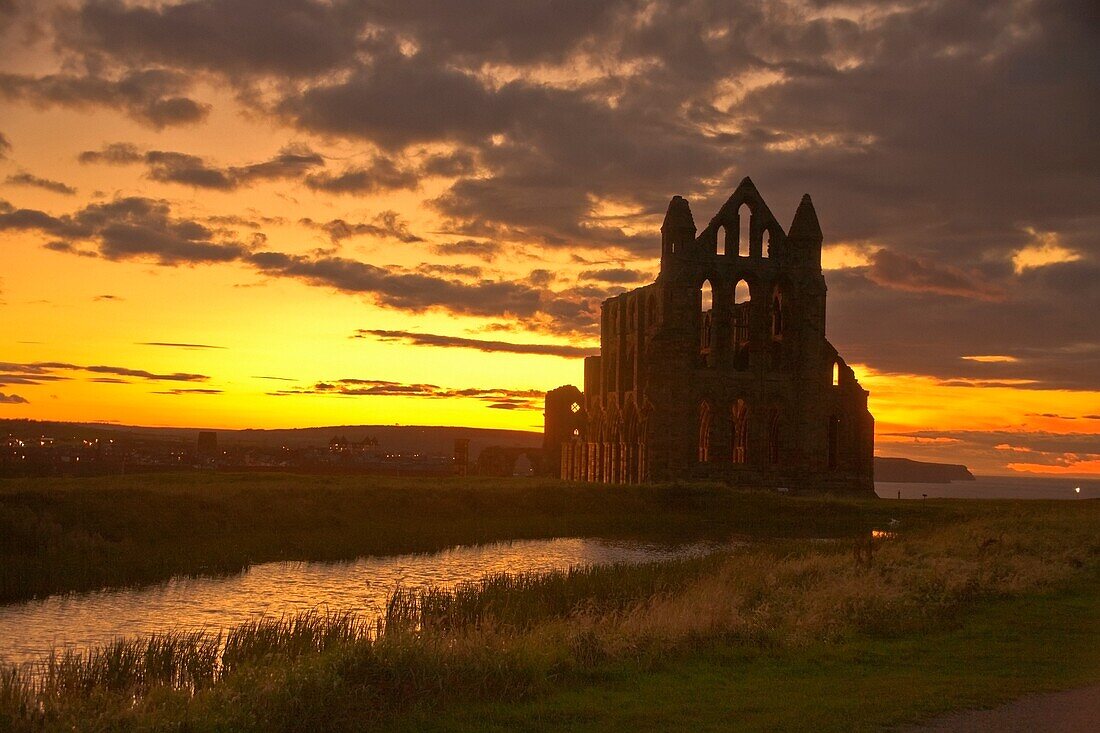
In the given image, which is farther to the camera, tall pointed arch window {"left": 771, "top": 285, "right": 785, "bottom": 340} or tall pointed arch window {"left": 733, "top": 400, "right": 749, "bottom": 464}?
tall pointed arch window {"left": 771, "top": 285, "right": 785, "bottom": 340}

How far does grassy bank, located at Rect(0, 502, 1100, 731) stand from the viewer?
1054 centimetres

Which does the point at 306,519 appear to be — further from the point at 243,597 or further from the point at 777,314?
the point at 777,314

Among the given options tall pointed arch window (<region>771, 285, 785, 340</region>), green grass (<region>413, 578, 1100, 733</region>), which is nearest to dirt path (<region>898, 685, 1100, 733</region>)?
green grass (<region>413, 578, 1100, 733</region>)

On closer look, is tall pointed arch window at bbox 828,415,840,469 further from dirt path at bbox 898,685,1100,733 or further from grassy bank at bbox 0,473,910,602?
dirt path at bbox 898,685,1100,733

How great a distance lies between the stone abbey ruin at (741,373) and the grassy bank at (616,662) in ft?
145

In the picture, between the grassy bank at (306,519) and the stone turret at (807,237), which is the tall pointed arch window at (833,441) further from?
the grassy bank at (306,519)

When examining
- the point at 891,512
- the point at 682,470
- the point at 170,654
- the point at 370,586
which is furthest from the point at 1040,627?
the point at 682,470

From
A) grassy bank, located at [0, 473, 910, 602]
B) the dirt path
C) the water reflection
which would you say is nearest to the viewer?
the dirt path

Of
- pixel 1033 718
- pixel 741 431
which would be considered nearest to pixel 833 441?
pixel 741 431

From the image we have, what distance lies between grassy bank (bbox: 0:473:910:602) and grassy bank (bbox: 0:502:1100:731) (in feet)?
28.4

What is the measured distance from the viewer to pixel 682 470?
6400cm

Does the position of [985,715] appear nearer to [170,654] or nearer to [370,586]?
[170,654]

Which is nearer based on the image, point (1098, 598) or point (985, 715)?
point (985, 715)

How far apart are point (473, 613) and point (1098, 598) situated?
11257 mm
